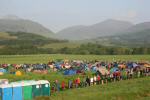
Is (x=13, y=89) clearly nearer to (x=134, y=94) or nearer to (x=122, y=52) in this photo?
(x=134, y=94)

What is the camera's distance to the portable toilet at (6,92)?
1147 inches

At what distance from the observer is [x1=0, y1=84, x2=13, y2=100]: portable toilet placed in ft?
95.6

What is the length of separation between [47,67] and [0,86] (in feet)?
124

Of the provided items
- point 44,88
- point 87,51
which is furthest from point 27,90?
point 87,51

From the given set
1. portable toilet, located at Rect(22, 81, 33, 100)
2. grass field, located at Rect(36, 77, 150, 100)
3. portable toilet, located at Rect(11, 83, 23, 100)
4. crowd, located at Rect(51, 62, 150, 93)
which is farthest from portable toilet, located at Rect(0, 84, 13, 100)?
crowd, located at Rect(51, 62, 150, 93)

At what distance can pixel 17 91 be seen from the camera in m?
30.2

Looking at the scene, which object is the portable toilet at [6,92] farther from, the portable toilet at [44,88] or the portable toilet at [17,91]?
the portable toilet at [44,88]

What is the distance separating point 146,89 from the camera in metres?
33.8

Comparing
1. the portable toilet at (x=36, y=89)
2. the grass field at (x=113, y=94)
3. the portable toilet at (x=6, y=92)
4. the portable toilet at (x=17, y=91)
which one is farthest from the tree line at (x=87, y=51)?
the portable toilet at (x=6, y=92)

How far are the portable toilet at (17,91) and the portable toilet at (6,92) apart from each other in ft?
1.11

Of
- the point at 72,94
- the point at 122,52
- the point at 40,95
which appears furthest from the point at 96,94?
the point at 122,52

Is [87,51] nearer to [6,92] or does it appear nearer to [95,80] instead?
[95,80]

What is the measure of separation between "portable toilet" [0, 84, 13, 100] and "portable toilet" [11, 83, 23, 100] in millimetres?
338

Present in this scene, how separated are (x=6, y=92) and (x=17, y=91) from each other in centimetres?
115
